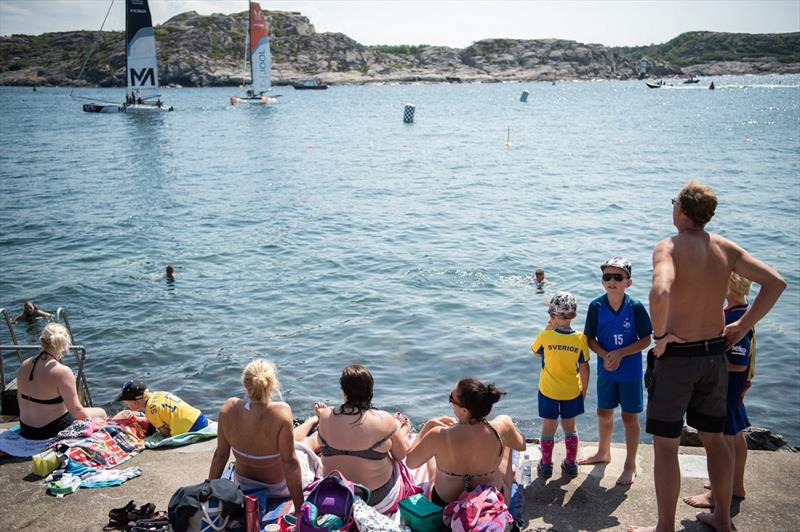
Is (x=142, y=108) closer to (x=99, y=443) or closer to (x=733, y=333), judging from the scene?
(x=99, y=443)

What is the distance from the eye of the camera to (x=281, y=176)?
124 ft

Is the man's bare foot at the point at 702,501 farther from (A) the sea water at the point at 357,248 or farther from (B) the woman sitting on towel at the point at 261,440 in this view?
(A) the sea water at the point at 357,248

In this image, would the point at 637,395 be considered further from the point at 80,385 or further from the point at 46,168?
the point at 46,168

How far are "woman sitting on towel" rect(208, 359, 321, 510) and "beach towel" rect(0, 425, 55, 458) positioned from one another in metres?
2.32

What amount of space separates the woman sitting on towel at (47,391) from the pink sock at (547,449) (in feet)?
14.8

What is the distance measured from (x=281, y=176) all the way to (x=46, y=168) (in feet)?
45.3

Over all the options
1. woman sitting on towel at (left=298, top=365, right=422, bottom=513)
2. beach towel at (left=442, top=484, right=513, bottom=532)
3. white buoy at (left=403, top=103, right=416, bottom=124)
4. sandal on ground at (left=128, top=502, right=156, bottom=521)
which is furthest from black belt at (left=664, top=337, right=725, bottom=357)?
white buoy at (left=403, top=103, right=416, bottom=124)

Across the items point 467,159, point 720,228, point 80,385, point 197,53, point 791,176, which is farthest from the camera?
point 197,53

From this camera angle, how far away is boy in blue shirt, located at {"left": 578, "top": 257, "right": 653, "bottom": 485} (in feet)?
18.6

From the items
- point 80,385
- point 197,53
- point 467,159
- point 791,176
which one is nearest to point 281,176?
point 467,159

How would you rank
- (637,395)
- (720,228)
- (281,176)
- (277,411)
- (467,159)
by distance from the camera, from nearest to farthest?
(277,411) < (637,395) < (720,228) < (281,176) < (467,159)

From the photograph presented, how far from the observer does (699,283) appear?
4688mm

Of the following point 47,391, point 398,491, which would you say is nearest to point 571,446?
point 398,491

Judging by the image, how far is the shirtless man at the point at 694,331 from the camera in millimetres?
4695
